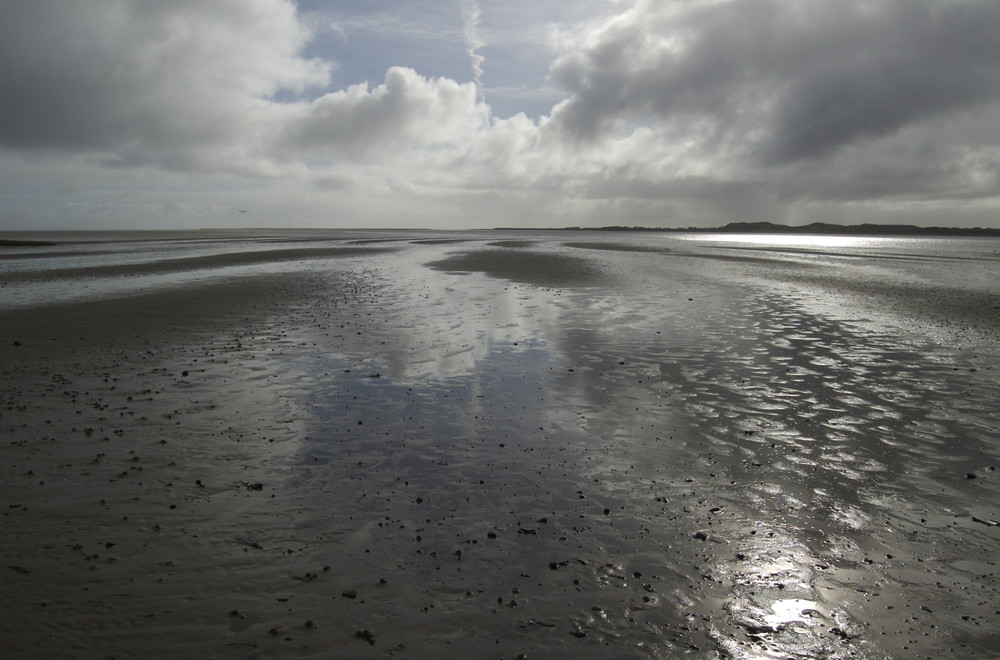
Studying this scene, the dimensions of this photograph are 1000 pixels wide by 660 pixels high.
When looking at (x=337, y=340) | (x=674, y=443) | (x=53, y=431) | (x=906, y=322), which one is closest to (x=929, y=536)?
(x=674, y=443)

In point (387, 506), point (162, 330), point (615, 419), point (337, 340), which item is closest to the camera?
point (387, 506)

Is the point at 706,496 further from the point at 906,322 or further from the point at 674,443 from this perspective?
the point at 906,322

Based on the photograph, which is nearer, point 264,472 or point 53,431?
point 264,472

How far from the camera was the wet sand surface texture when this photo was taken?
456cm

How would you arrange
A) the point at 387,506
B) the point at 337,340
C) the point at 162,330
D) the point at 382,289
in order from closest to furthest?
the point at 387,506 → the point at 337,340 → the point at 162,330 → the point at 382,289

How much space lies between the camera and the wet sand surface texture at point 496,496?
4.56 meters

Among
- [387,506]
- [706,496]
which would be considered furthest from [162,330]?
[706,496]

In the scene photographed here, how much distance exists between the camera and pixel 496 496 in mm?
6773

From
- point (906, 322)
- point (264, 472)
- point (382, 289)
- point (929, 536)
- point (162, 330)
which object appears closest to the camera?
point (929, 536)

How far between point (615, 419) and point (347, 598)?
5691 mm

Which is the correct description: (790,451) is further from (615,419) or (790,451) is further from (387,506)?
(387,506)

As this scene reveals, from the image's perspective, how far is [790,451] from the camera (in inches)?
322

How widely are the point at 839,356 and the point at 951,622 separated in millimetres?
10814

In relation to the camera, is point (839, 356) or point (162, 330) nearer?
point (839, 356)
